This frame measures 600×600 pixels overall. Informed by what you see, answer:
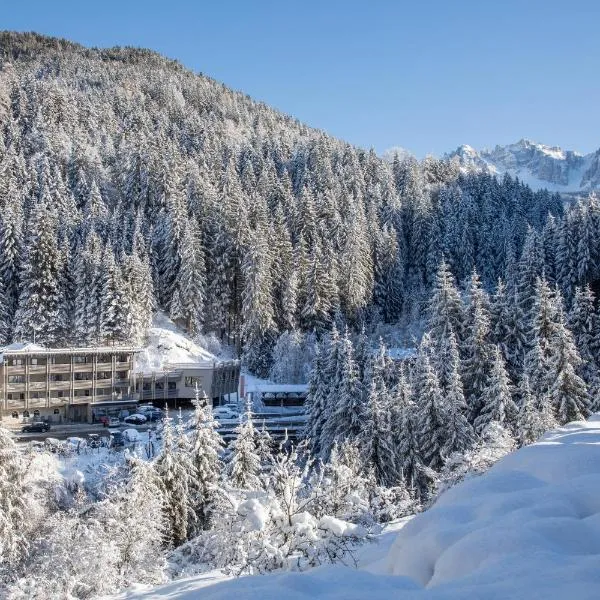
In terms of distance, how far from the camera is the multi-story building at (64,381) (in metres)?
58.0

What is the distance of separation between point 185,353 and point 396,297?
3302cm

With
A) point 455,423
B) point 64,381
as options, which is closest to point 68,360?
point 64,381

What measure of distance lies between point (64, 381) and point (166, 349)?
12.4 meters

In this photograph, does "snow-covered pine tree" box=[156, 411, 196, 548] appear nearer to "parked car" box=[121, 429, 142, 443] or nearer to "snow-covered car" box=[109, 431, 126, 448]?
"snow-covered car" box=[109, 431, 126, 448]

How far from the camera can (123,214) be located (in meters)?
87.8

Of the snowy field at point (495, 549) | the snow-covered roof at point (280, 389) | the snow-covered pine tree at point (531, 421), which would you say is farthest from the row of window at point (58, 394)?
the snowy field at point (495, 549)

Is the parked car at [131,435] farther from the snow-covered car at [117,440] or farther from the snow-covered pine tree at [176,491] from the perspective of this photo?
the snow-covered pine tree at [176,491]

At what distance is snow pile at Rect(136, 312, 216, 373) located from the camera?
6669 cm

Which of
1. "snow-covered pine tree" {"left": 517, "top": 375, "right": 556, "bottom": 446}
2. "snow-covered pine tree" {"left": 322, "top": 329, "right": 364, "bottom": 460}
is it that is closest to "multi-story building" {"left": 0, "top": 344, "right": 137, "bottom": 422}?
"snow-covered pine tree" {"left": 322, "top": 329, "right": 364, "bottom": 460}

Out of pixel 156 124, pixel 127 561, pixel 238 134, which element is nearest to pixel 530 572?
pixel 127 561

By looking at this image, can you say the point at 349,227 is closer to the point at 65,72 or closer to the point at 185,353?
the point at 185,353

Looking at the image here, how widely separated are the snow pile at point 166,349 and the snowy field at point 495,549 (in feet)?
196

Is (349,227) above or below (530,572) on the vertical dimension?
above

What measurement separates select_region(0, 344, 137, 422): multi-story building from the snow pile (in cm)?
317
